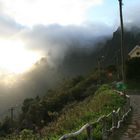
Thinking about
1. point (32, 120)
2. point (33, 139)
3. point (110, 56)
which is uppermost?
point (110, 56)

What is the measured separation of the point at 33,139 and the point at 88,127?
11.9ft

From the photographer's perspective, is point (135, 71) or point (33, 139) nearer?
point (33, 139)

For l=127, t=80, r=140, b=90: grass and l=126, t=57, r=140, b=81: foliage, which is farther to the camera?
l=126, t=57, r=140, b=81: foliage

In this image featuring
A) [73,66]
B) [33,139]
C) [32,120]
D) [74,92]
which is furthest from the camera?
[73,66]

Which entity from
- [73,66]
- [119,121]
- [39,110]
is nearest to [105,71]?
[39,110]

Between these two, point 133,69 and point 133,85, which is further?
point 133,69

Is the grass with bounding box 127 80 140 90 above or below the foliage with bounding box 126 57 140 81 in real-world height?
below

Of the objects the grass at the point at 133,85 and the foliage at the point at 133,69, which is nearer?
the grass at the point at 133,85

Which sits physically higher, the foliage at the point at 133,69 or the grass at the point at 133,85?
the foliage at the point at 133,69

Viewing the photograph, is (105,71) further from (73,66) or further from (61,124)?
(73,66)

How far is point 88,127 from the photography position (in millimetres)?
12398

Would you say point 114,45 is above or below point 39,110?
above

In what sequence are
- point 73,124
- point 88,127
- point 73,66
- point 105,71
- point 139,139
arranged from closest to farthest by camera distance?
point 88,127, point 139,139, point 73,124, point 105,71, point 73,66

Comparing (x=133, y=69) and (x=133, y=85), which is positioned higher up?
(x=133, y=69)
